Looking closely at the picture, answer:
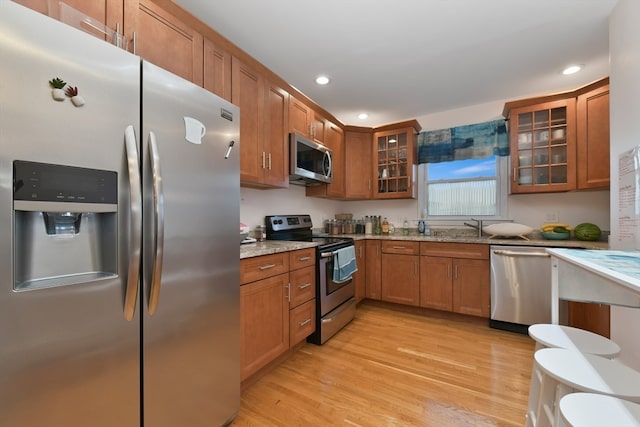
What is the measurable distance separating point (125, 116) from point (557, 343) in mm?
1976

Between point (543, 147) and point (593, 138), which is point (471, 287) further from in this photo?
point (593, 138)

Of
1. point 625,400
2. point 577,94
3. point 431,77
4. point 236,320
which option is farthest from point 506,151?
point 236,320

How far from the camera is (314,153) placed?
286 cm

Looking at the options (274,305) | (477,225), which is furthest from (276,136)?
(477,225)

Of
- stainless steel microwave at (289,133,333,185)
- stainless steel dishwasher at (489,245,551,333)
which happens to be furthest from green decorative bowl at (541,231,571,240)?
stainless steel microwave at (289,133,333,185)

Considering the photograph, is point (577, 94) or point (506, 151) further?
point (506, 151)

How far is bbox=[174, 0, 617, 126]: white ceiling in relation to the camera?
1.69 meters

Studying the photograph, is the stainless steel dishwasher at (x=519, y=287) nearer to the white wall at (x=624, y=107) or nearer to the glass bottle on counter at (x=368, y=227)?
the white wall at (x=624, y=107)

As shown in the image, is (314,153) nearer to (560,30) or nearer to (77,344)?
(560,30)

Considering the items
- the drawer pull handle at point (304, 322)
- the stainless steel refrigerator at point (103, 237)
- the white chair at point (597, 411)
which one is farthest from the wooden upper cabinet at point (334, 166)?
the white chair at point (597, 411)

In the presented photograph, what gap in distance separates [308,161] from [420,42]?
1.40 m

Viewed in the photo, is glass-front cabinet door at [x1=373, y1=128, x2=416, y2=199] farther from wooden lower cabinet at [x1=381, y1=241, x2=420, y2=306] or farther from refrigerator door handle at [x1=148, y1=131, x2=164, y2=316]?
refrigerator door handle at [x1=148, y1=131, x2=164, y2=316]

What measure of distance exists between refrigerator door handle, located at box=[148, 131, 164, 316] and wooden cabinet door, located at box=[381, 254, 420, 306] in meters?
2.66

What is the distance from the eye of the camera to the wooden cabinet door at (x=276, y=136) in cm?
225
